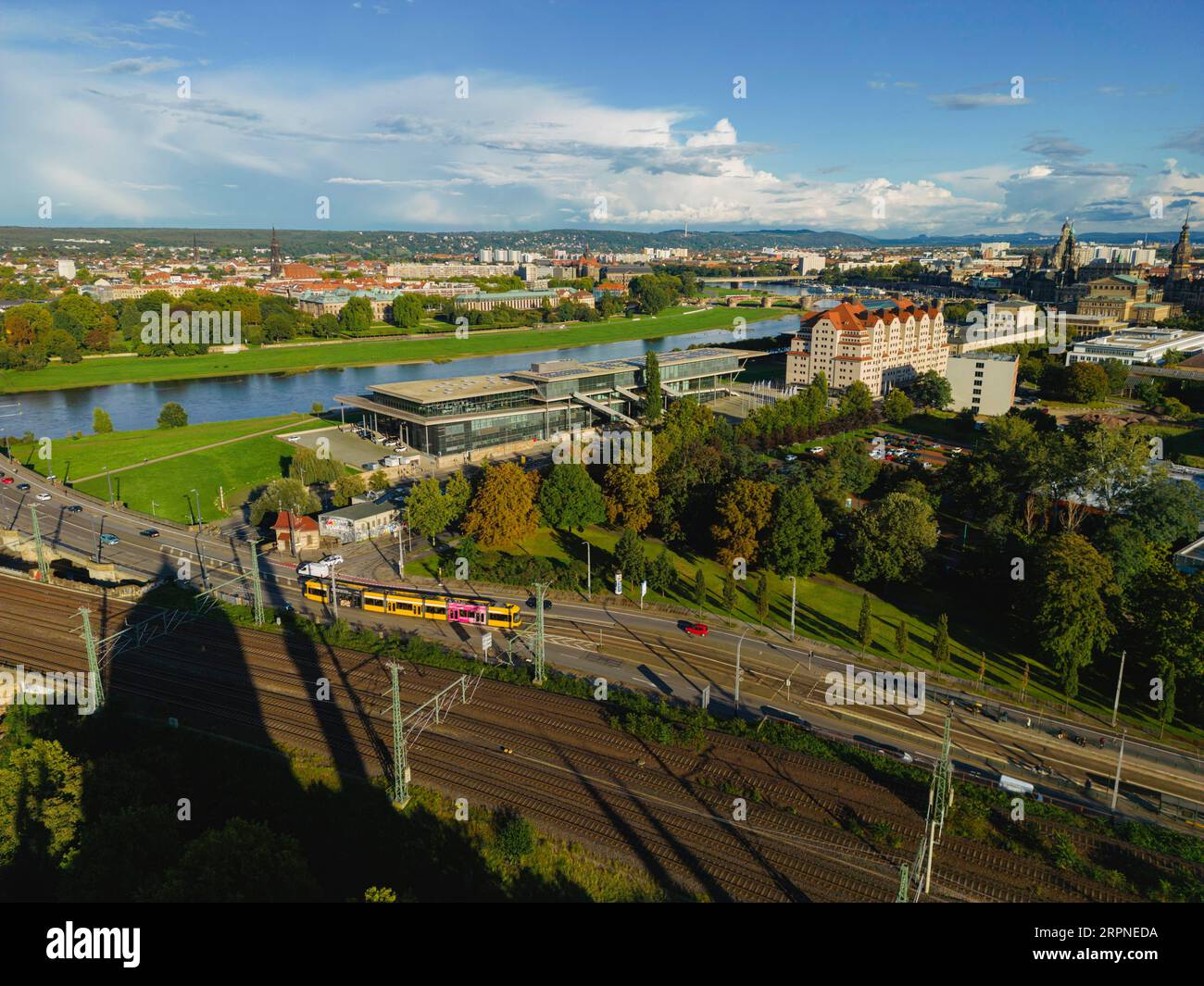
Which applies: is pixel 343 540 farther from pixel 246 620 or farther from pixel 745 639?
pixel 745 639

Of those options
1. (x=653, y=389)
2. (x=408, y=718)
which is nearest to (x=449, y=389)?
(x=653, y=389)

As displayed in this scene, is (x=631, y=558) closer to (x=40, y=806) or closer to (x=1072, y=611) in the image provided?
(x=1072, y=611)

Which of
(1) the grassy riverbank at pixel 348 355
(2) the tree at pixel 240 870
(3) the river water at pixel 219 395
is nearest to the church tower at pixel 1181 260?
(1) the grassy riverbank at pixel 348 355

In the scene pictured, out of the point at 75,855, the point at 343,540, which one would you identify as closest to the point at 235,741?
the point at 75,855

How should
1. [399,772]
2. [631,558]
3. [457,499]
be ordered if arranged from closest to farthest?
[399,772] → [631,558] → [457,499]

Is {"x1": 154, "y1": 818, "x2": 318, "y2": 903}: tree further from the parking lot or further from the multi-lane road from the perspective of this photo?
the parking lot

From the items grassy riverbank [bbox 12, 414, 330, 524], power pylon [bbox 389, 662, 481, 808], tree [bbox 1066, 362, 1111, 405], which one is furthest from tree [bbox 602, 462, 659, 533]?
tree [bbox 1066, 362, 1111, 405]
